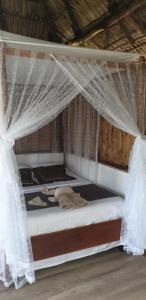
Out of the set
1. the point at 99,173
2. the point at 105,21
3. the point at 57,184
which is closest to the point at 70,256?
the point at 57,184

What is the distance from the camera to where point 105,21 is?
3.84 m

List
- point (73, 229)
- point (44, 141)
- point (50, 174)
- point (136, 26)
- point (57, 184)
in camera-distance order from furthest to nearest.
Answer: point (44, 141) → point (50, 174) → point (57, 184) → point (136, 26) → point (73, 229)

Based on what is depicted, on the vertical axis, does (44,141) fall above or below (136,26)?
below

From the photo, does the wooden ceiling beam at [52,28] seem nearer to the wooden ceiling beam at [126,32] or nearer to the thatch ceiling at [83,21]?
the thatch ceiling at [83,21]

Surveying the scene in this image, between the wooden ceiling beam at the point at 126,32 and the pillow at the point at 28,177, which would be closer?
the wooden ceiling beam at the point at 126,32

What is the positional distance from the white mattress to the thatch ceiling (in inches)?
74.9

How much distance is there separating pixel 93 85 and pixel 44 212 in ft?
4.28

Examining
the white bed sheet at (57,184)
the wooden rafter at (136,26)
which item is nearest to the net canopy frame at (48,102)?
the wooden rafter at (136,26)

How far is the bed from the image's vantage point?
274cm

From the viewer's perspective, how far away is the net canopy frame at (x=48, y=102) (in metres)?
2.50

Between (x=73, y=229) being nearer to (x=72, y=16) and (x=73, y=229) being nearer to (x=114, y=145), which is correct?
(x=114, y=145)

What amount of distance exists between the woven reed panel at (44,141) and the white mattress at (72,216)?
179 centimetres

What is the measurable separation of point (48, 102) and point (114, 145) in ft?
4.76

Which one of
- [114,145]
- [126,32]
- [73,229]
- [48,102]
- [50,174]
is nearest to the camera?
[48,102]
